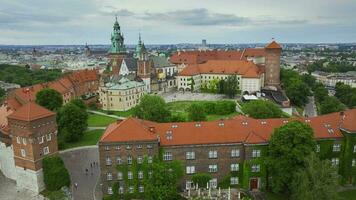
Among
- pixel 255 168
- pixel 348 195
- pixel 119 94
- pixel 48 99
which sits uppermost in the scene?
pixel 48 99

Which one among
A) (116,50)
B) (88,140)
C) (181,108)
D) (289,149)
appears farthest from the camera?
(116,50)

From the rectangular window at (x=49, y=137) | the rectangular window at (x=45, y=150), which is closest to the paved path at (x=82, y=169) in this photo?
the rectangular window at (x=45, y=150)

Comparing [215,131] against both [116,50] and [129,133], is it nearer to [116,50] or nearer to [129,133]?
[129,133]

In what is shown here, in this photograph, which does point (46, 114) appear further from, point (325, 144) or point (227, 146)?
point (325, 144)

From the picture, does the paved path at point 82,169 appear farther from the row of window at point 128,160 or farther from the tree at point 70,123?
the row of window at point 128,160

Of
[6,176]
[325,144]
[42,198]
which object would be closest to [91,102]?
[6,176]

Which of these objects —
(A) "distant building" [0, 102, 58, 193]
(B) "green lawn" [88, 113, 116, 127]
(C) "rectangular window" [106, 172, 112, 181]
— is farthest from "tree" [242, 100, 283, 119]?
(A) "distant building" [0, 102, 58, 193]

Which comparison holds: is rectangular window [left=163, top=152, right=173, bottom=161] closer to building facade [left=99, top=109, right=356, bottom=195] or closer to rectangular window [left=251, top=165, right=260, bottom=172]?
building facade [left=99, top=109, right=356, bottom=195]

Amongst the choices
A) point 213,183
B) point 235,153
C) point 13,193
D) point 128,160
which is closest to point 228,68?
point 235,153
